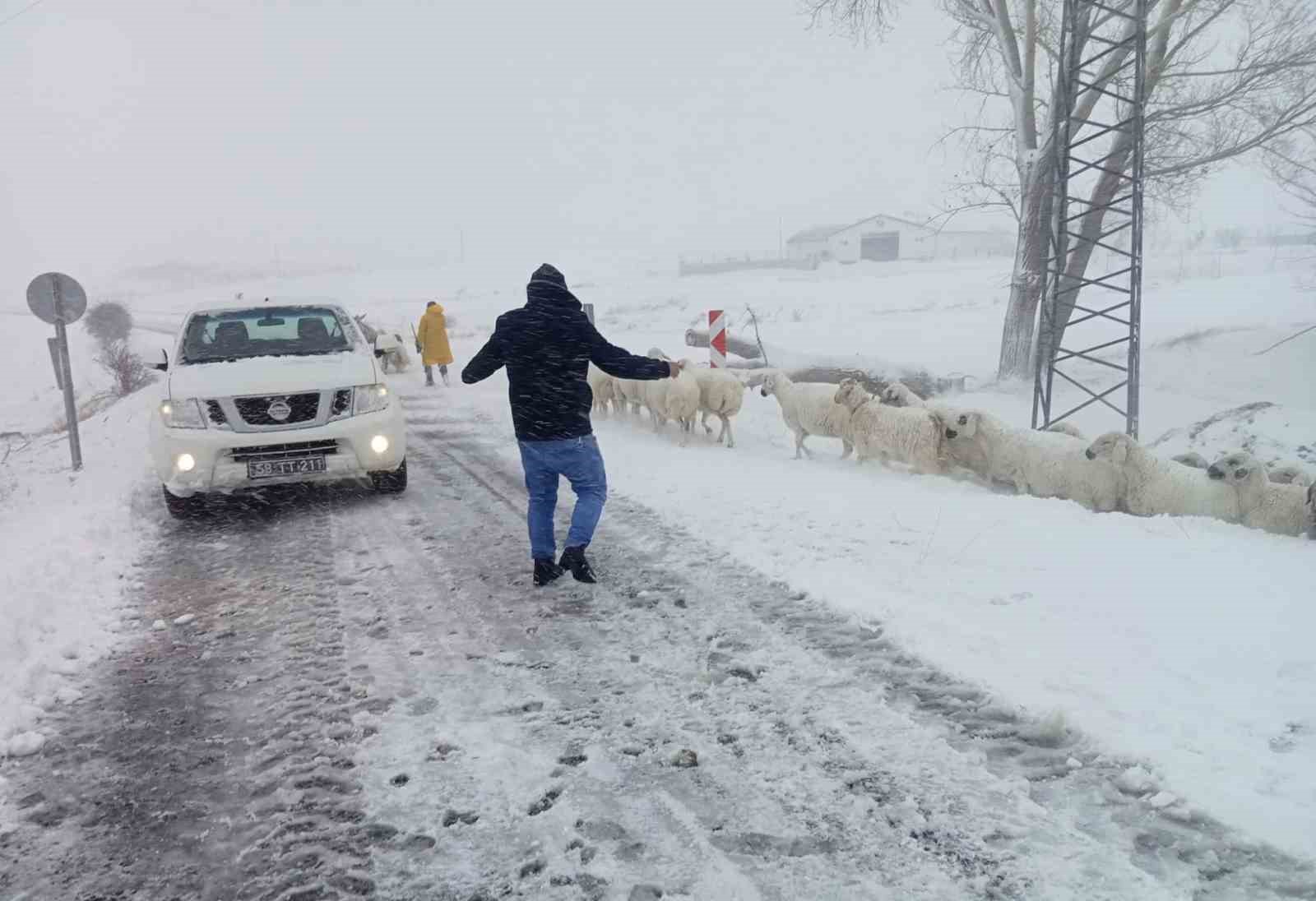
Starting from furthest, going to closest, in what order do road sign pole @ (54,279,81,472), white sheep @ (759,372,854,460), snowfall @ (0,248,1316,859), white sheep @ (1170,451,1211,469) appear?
white sheep @ (759,372,854,460), road sign pole @ (54,279,81,472), white sheep @ (1170,451,1211,469), snowfall @ (0,248,1316,859)

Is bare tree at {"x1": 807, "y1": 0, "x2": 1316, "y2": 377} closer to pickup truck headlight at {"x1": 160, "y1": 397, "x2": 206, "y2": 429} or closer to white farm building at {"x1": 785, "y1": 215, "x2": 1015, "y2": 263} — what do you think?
pickup truck headlight at {"x1": 160, "y1": 397, "x2": 206, "y2": 429}

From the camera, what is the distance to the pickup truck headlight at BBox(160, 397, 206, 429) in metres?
6.67

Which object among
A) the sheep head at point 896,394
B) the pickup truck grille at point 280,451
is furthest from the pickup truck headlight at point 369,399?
the sheep head at point 896,394

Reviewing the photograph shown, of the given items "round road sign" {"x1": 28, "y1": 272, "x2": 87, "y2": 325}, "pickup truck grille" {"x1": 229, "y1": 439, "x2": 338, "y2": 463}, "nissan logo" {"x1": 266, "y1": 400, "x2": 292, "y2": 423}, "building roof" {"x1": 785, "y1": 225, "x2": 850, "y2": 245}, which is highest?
"building roof" {"x1": 785, "y1": 225, "x2": 850, "y2": 245}

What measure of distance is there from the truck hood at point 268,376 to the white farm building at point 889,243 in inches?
2228

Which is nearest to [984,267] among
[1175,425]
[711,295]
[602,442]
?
[711,295]

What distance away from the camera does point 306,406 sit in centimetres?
691

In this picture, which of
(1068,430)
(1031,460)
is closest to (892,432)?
(1031,460)

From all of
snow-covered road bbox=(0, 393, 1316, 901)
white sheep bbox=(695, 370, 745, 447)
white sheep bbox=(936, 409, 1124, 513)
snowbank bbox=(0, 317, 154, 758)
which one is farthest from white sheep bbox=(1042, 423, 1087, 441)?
snowbank bbox=(0, 317, 154, 758)

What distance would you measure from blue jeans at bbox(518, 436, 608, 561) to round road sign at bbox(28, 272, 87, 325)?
25.4 ft

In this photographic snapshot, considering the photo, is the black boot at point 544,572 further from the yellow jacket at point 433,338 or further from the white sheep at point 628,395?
the yellow jacket at point 433,338

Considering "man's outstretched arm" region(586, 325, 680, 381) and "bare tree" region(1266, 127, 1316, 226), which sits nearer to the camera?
"man's outstretched arm" region(586, 325, 680, 381)

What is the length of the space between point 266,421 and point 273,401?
Answer: 0.17m

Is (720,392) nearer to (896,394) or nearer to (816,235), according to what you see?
(896,394)
